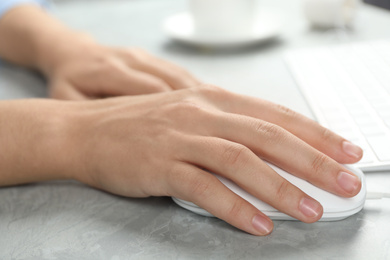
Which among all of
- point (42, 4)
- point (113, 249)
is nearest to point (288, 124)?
point (113, 249)

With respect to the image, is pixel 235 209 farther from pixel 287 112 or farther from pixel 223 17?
pixel 223 17

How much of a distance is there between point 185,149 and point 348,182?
0.55ft

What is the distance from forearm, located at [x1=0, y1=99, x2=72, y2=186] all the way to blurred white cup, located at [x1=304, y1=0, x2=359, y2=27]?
2.22ft

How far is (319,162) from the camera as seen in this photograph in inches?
18.6

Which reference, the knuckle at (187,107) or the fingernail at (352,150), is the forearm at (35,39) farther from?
the fingernail at (352,150)

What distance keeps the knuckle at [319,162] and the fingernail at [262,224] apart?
0.07 meters

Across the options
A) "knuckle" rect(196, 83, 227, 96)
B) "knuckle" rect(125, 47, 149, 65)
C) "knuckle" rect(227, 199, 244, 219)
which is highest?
"knuckle" rect(196, 83, 227, 96)

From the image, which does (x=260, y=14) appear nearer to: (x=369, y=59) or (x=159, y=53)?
(x=159, y=53)

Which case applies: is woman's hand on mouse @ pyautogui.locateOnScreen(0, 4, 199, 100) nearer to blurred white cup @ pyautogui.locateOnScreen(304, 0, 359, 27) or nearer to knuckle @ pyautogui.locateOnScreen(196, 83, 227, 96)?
knuckle @ pyautogui.locateOnScreen(196, 83, 227, 96)

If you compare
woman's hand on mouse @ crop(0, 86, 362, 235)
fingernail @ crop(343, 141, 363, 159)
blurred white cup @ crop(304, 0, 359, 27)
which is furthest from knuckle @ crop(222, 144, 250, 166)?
blurred white cup @ crop(304, 0, 359, 27)

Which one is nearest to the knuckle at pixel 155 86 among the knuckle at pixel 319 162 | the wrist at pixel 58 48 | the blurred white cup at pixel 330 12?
the wrist at pixel 58 48

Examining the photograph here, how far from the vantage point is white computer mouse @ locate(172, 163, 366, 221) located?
45 cm

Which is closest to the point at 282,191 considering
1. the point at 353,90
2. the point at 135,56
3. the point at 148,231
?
the point at 148,231

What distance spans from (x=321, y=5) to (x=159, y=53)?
0.37 m
